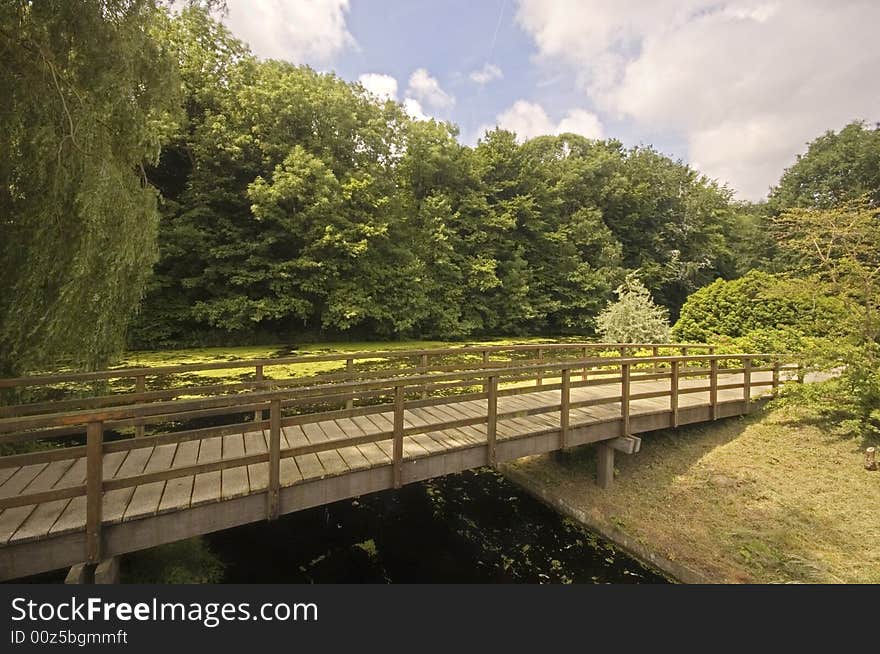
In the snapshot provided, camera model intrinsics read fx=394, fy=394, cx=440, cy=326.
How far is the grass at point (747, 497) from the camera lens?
455cm

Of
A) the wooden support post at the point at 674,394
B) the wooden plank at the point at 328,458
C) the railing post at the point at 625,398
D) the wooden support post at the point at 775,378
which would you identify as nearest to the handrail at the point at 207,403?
the railing post at the point at 625,398

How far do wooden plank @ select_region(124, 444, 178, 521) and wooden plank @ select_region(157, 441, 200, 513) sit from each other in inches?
1.7

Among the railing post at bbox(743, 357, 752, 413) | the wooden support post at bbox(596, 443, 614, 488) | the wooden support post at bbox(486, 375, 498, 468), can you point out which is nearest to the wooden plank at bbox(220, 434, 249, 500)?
the wooden support post at bbox(486, 375, 498, 468)

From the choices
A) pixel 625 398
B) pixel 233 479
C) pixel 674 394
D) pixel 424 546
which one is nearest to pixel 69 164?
pixel 233 479

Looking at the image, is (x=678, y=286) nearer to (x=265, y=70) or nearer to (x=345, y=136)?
(x=345, y=136)

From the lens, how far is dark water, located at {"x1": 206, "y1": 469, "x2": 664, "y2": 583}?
4500 mm

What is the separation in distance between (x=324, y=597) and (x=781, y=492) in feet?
20.5

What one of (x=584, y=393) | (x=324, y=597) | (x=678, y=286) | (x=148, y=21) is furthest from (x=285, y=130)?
(x=678, y=286)

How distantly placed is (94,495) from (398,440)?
2500 mm

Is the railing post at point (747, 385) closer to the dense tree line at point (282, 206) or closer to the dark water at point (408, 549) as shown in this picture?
the dark water at point (408, 549)

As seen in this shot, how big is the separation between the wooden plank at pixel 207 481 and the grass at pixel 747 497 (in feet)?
15.7

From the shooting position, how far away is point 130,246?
495 cm

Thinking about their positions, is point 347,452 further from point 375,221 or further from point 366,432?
point 375,221

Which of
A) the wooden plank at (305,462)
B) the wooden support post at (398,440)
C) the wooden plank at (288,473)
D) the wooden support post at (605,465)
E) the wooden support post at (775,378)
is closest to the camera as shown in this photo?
the wooden plank at (288,473)
